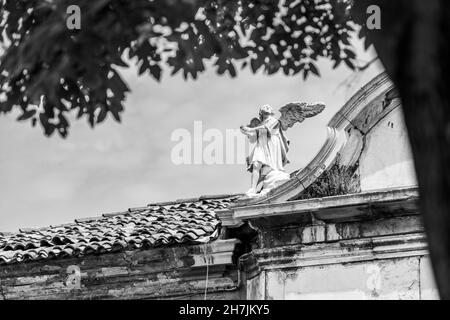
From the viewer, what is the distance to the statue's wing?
38.2 ft

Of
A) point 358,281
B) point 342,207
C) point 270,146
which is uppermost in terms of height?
point 270,146

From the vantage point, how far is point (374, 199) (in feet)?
33.6

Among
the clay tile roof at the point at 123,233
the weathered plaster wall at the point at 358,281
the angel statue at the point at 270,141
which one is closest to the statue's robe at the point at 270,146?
the angel statue at the point at 270,141

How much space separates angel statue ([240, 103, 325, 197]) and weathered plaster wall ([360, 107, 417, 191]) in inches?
37.1

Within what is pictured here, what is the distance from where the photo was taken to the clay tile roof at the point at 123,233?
37.5 feet

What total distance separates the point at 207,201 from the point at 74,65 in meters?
8.78

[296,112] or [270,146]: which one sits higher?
[296,112]

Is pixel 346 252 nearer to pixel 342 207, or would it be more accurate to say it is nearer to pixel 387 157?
pixel 342 207

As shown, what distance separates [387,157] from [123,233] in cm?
323

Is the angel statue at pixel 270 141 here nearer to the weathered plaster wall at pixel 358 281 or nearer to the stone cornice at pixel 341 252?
the stone cornice at pixel 341 252

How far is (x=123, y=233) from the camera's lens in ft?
39.1

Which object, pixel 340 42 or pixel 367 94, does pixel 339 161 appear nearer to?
pixel 367 94

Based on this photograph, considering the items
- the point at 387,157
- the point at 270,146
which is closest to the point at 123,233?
the point at 270,146

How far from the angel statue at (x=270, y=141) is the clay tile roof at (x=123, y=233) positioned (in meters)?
0.74
